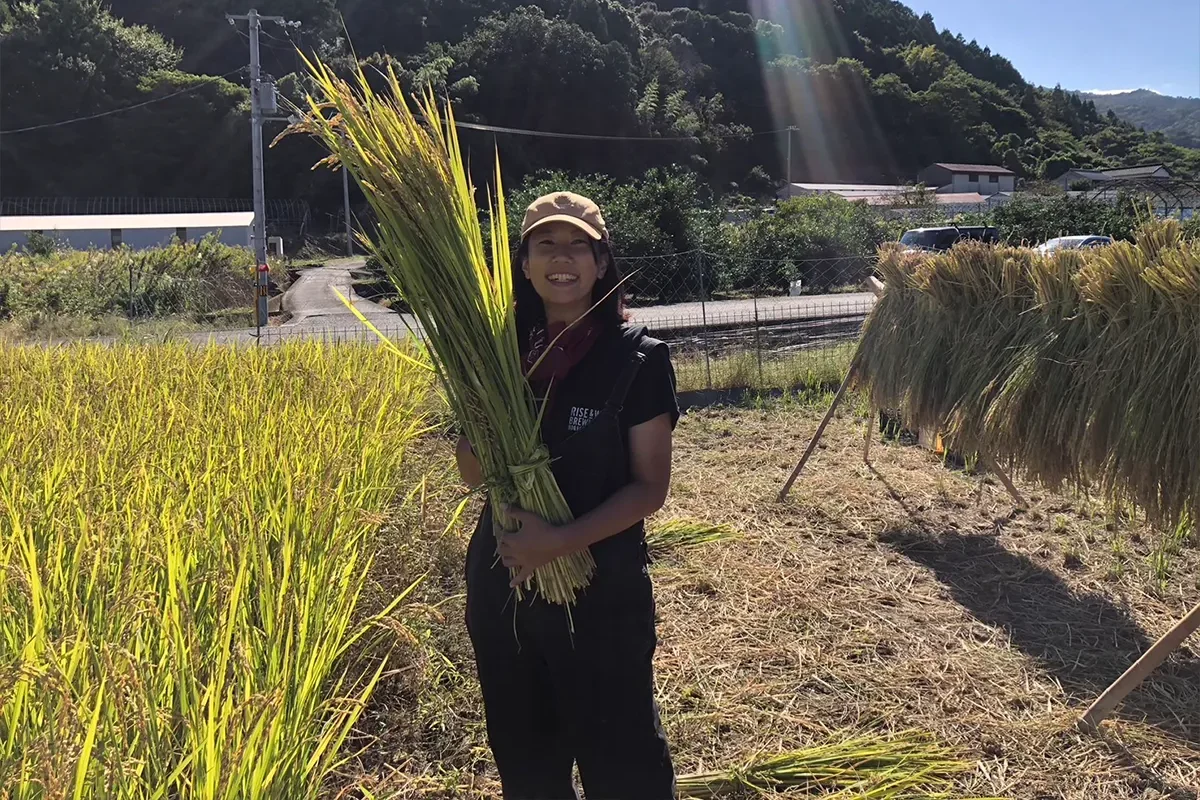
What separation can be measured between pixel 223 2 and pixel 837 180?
1979 inches

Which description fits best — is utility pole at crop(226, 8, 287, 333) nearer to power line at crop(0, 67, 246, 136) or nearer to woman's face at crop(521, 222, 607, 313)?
woman's face at crop(521, 222, 607, 313)

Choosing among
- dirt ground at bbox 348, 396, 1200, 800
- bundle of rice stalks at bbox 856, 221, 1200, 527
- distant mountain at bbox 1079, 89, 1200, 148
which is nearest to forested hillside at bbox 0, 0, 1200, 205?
bundle of rice stalks at bbox 856, 221, 1200, 527

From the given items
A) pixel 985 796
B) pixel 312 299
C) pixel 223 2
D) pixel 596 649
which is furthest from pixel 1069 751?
pixel 223 2

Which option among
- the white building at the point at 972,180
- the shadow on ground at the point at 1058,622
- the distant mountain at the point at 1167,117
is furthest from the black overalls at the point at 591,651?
the distant mountain at the point at 1167,117

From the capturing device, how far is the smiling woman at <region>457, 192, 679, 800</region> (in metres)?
1.37

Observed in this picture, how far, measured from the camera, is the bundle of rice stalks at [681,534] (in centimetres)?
361

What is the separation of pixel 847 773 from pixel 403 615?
131 cm

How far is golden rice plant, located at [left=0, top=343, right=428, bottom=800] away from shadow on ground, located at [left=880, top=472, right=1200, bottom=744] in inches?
91.4

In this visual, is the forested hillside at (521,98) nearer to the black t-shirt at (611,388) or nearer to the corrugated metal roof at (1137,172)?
the corrugated metal roof at (1137,172)

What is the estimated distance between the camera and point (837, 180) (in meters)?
66.9

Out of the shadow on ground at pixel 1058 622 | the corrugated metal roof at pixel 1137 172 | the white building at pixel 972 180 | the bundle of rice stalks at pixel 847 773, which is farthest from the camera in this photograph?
the white building at pixel 972 180

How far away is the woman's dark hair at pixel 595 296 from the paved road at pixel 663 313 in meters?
8.50

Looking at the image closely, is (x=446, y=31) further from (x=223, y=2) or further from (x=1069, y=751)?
(x=1069, y=751)

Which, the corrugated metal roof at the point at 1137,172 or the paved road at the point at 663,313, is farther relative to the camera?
the corrugated metal roof at the point at 1137,172
